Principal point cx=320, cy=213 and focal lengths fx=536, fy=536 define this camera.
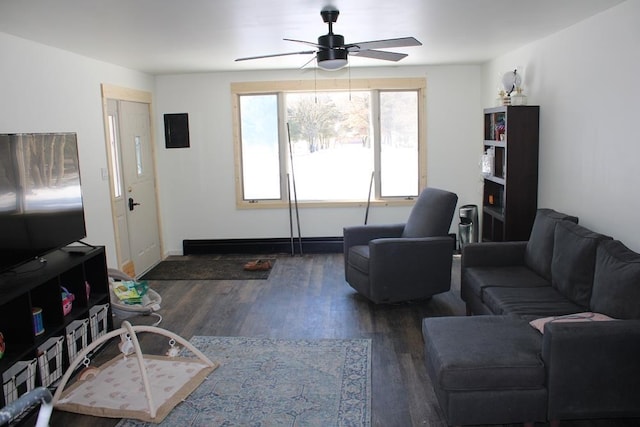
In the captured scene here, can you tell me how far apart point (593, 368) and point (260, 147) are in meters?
4.92

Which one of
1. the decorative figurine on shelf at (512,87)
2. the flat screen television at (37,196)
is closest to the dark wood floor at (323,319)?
the flat screen television at (37,196)

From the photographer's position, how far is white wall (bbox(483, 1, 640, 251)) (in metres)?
3.37

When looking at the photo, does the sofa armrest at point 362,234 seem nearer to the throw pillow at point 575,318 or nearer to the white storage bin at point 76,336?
the throw pillow at point 575,318

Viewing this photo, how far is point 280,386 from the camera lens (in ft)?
10.8

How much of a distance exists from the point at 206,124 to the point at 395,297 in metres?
3.44

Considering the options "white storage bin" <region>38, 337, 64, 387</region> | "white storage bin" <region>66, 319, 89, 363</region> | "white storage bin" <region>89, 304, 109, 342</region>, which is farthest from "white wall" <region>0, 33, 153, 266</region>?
"white storage bin" <region>38, 337, 64, 387</region>

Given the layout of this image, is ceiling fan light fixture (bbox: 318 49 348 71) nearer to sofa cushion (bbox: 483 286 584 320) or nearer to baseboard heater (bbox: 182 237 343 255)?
sofa cushion (bbox: 483 286 584 320)

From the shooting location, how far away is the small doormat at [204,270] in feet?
19.0

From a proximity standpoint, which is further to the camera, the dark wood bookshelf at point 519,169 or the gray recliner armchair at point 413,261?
the dark wood bookshelf at point 519,169

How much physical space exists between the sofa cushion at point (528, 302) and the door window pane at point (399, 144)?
3.15 metres

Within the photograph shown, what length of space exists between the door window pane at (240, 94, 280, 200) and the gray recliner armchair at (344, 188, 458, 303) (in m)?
2.27

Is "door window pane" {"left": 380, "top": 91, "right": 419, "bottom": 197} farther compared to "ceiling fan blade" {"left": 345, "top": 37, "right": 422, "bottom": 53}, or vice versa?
"door window pane" {"left": 380, "top": 91, "right": 419, "bottom": 197}

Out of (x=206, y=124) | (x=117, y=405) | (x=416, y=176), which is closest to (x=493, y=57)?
(x=416, y=176)

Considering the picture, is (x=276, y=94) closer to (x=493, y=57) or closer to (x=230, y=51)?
(x=230, y=51)
